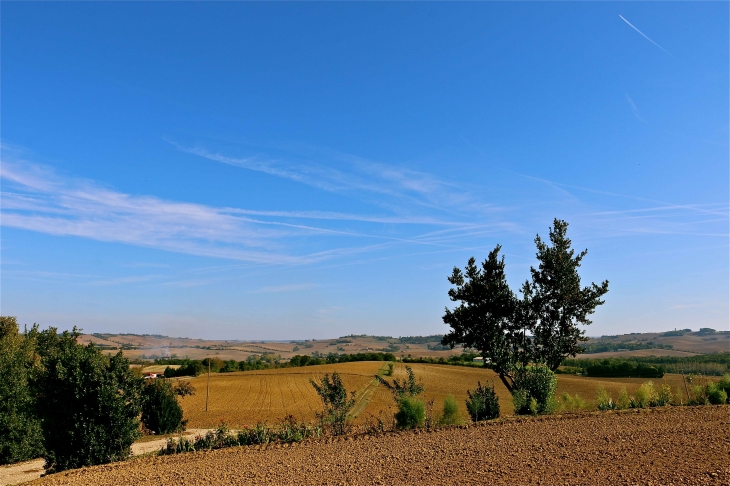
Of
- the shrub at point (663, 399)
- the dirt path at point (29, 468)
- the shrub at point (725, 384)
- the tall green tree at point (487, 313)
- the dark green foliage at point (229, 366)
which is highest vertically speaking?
the tall green tree at point (487, 313)

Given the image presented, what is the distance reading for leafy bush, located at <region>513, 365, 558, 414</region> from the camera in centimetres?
1802

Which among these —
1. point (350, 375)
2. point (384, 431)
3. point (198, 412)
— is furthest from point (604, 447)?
point (350, 375)

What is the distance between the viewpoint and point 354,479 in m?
9.75

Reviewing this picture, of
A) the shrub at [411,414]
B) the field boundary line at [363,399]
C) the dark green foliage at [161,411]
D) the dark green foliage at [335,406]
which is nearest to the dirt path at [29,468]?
the dark green foliage at [161,411]

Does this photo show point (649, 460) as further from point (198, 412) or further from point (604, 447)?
point (198, 412)

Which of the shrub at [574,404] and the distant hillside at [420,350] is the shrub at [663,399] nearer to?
the shrub at [574,404]

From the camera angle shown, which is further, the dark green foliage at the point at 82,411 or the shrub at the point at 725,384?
the shrub at the point at 725,384

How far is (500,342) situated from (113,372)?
14092 millimetres

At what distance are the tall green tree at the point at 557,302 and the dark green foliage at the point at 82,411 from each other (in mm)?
A: 15439

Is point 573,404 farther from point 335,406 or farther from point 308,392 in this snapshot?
point 308,392

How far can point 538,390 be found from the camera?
18.1 meters

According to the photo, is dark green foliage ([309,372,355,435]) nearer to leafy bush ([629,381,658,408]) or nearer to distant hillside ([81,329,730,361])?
leafy bush ([629,381,658,408])

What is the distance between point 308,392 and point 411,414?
29283mm

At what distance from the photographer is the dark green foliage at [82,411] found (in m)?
13.6
